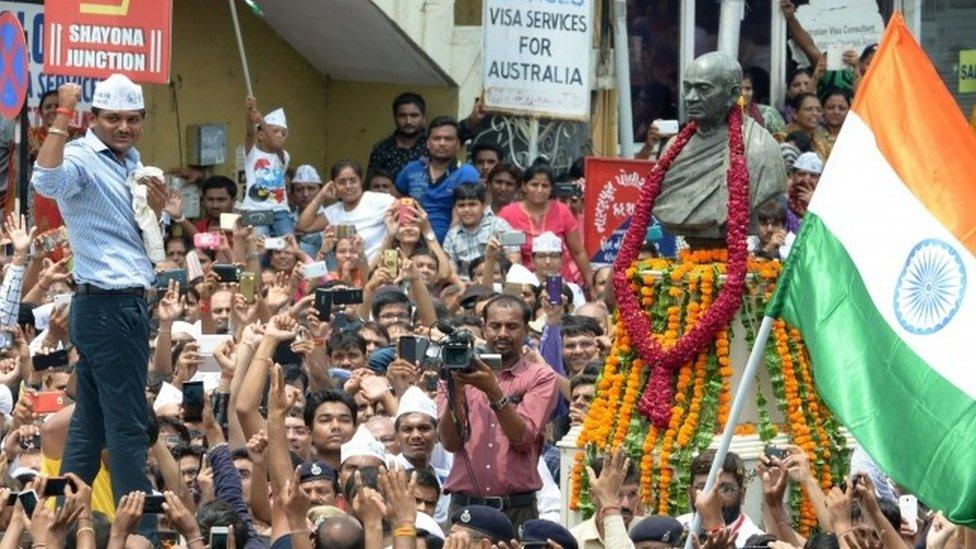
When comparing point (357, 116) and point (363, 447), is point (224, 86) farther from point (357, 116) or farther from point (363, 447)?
point (363, 447)

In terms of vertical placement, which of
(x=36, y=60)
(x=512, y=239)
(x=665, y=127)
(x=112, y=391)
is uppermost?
(x=36, y=60)

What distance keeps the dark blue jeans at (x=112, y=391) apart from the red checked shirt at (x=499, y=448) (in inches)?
60.9

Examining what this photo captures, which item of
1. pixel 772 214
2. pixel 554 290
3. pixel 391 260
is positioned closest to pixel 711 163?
pixel 554 290

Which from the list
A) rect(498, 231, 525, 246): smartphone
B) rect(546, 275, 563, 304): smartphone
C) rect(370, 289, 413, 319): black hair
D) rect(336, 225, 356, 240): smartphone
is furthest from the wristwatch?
rect(336, 225, 356, 240): smartphone

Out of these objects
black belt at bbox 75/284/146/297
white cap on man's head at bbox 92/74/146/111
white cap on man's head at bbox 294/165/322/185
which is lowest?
black belt at bbox 75/284/146/297

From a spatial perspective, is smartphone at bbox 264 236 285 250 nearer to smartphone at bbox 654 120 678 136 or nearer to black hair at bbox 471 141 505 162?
black hair at bbox 471 141 505 162

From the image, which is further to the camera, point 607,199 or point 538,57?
point 538,57

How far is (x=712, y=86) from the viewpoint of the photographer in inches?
544

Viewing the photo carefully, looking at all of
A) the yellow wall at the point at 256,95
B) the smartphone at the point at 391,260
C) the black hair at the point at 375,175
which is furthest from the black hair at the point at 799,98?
the smartphone at the point at 391,260

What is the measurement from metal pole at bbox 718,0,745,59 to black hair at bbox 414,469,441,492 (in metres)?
11.7

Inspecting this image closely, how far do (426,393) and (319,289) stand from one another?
5.71 ft

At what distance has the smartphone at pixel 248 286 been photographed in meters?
17.0

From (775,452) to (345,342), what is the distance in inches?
172

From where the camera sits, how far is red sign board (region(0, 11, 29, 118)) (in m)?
18.7
